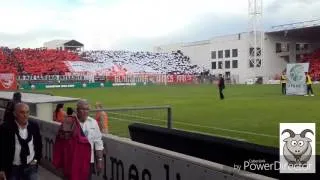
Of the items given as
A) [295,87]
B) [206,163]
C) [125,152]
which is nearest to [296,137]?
[206,163]

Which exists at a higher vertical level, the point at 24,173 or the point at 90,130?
the point at 90,130

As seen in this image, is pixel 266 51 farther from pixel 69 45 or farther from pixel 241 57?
pixel 69 45

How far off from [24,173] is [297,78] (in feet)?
104

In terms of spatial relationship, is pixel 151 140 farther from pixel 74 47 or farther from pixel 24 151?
pixel 74 47

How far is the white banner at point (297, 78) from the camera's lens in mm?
A: 35719

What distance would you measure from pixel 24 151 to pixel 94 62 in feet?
326

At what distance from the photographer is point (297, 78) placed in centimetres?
3647

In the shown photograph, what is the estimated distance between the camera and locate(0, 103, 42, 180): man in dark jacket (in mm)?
6656

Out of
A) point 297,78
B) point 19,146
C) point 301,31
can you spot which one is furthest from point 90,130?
point 301,31

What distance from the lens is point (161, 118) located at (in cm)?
1942

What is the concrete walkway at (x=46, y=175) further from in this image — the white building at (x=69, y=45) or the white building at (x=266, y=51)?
the white building at (x=69, y=45)

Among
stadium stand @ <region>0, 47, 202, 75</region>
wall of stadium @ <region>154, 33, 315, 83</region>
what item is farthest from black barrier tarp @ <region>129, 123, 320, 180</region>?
stadium stand @ <region>0, 47, 202, 75</region>

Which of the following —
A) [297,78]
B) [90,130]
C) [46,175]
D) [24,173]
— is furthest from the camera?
[297,78]

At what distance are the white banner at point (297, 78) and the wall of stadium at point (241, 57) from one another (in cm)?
4805
